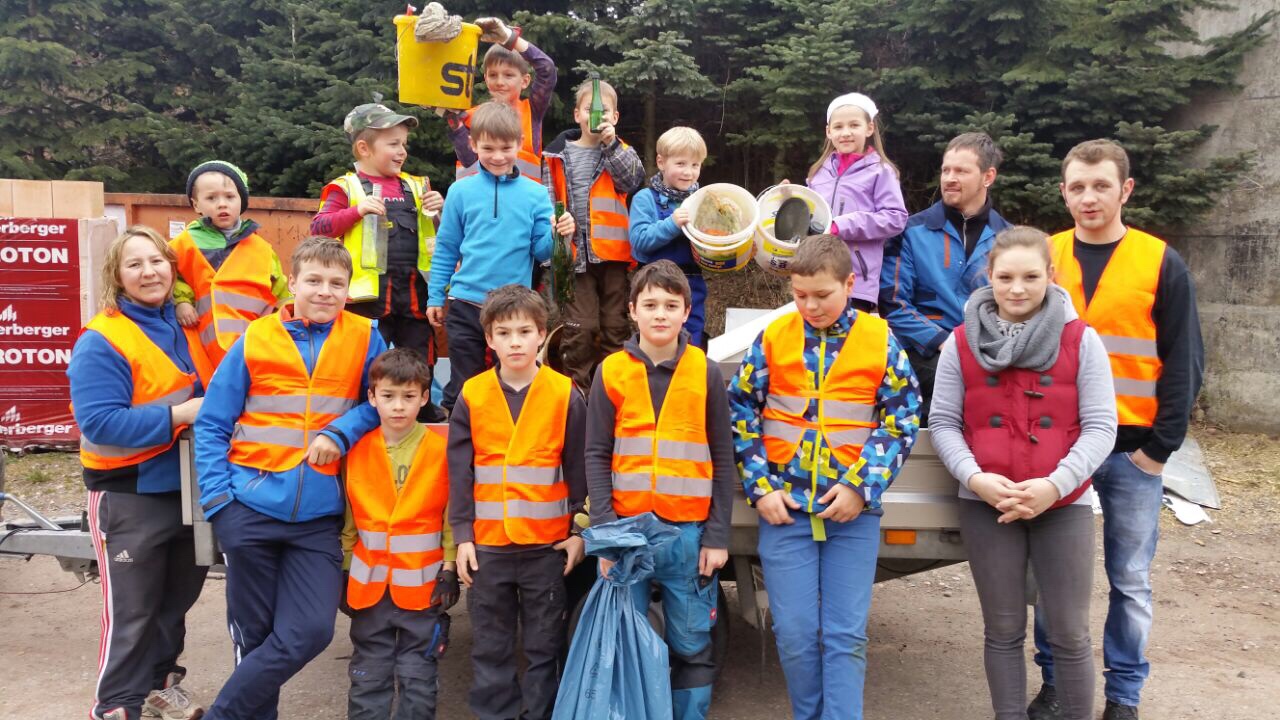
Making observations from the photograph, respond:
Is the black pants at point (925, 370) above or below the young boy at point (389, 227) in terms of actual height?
below

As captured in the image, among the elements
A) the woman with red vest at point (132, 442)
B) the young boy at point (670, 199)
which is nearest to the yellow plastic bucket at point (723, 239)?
the young boy at point (670, 199)

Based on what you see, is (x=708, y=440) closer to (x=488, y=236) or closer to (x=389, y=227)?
(x=488, y=236)

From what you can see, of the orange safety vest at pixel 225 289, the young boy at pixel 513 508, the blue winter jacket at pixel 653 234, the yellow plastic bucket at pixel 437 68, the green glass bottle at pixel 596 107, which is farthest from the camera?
the yellow plastic bucket at pixel 437 68

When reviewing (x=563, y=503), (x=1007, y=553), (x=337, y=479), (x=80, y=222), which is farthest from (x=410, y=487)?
(x=80, y=222)

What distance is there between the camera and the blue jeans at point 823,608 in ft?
10.6

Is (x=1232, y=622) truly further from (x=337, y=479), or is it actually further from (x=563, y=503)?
(x=337, y=479)

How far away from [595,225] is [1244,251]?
748cm

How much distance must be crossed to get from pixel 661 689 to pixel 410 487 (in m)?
1.20

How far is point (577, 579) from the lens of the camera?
3.76 metres

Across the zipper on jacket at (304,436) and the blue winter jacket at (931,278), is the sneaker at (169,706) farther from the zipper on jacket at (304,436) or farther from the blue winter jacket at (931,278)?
the blue winter jacket at (931,278)

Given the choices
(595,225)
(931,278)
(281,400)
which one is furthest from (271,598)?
(931,278)

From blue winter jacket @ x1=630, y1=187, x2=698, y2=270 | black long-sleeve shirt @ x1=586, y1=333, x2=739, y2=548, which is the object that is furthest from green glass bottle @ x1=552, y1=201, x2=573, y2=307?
black long-sleeve shirt @ x1=586, y1=333, x2=739, y2=548

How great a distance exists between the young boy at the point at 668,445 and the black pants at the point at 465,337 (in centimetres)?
100

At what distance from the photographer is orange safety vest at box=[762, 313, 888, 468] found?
3330 mm
